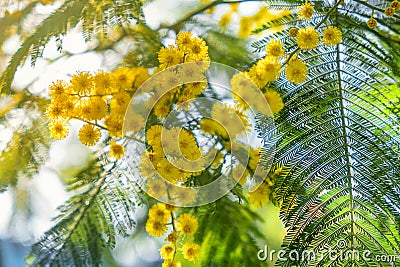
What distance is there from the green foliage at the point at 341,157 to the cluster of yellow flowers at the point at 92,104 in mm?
157

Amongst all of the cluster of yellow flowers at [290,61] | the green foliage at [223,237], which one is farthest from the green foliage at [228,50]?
the green foliage at [223,237]

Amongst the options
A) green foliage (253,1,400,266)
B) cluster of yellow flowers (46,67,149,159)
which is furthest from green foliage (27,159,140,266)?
green foliage (253,1,400,266)

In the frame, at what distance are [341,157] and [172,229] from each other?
181 mm

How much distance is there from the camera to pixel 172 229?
1.60 feet

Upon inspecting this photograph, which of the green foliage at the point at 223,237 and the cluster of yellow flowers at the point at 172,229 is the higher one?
the green foliage at the point at 223,237

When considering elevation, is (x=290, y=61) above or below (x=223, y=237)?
above

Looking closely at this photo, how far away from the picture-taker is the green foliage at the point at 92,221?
0.50 meters

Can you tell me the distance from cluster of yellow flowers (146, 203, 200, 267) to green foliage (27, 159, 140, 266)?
0.05 m

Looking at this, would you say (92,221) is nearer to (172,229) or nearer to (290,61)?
(172,229)

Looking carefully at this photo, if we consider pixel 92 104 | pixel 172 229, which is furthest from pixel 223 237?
pixel 92 104

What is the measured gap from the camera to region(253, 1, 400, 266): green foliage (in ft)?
1.54

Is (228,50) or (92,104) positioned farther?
(228,50)

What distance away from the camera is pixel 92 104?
0.48 metres

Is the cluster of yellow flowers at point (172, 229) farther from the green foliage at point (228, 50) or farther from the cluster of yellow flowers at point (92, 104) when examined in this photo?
the green foliage at point (228, 50)
